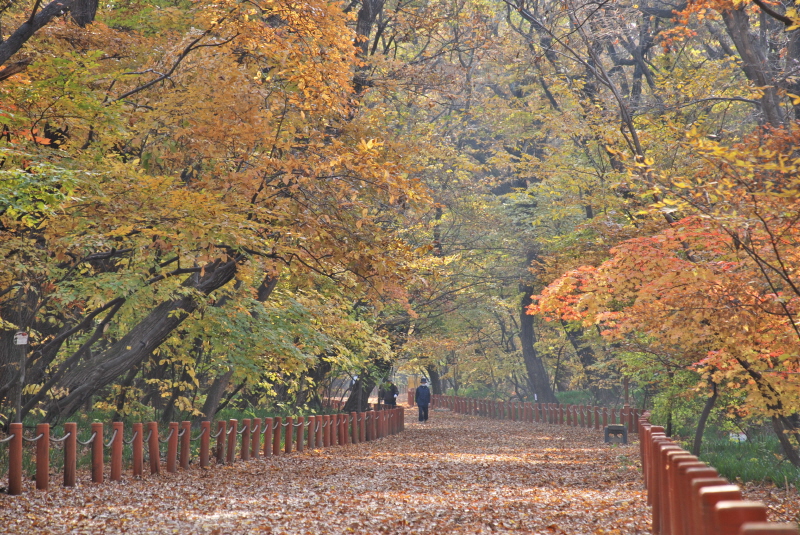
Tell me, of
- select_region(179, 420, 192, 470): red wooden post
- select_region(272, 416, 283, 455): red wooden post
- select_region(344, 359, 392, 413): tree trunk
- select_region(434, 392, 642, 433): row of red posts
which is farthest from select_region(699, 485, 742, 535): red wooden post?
select_region(434, 392, 642, 433): row of red posts

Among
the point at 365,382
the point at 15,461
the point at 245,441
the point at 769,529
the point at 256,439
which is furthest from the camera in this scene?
the point at 365,382

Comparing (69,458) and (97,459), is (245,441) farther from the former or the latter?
(69,458)

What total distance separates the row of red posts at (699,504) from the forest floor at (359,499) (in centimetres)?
109

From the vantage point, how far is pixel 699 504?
3686mm

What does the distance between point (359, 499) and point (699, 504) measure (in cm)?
622

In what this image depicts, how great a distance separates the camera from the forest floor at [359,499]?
7391 millimetres

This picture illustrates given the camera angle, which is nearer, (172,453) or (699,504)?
(699,504)

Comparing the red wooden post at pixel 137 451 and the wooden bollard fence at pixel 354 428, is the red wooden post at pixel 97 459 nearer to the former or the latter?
the red wooden post at pixel 137 451

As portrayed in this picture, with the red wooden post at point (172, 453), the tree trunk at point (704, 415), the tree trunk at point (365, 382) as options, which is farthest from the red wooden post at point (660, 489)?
the tree trunk at point (365, 382)

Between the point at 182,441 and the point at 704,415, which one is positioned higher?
the point at 704,415

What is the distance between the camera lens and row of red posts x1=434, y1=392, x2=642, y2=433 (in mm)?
24587

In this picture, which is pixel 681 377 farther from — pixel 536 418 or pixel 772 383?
pixel 536 418

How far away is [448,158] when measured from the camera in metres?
24.2

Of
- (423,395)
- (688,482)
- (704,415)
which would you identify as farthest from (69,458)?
(423,395)
